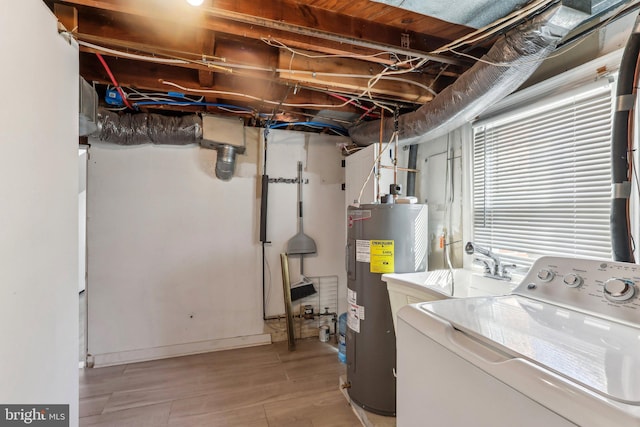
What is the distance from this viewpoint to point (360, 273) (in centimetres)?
185

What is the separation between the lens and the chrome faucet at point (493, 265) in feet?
5.04

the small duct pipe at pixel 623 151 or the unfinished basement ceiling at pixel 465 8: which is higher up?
the unfinished basement ceiling at pixel 465 8

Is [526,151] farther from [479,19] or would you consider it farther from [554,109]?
[479,19]

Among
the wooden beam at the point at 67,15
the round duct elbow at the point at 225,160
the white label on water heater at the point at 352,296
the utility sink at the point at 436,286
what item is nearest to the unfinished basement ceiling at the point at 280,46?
the wooden beam at the point at 67,15

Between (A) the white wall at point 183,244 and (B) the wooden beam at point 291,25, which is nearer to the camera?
(B) the wooden beam at point 291,25

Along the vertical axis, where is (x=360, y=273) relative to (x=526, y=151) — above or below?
below

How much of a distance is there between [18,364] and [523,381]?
1.44 m

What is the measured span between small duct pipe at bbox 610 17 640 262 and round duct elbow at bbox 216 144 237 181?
101 inches

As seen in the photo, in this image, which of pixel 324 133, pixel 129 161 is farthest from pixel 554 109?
pixel 129 161

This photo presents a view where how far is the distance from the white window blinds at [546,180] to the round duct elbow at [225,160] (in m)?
2.08

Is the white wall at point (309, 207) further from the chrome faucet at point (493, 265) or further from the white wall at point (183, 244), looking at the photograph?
the chrome faucet at point (493, 265)

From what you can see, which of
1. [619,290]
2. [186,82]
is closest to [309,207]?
[186,82]

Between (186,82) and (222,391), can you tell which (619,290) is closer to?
(222,391)

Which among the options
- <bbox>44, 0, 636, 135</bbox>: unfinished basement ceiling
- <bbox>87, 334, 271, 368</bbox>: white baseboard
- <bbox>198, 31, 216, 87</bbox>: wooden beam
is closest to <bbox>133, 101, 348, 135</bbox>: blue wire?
<bbox>44, 0, 636, 135</bbox>: unfinished basement ceiling
